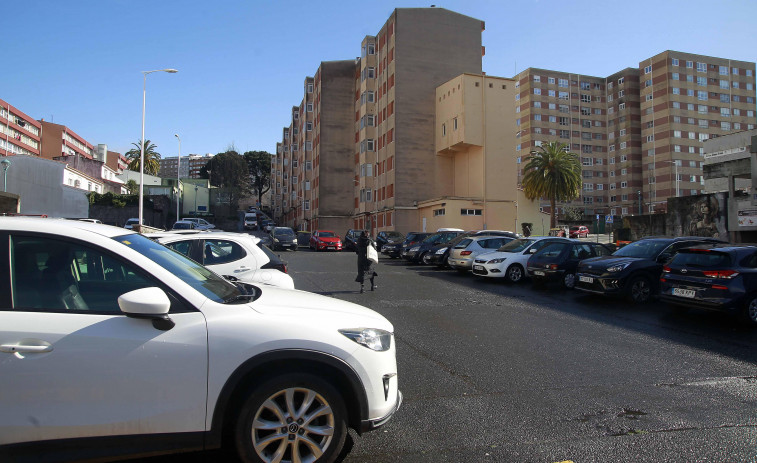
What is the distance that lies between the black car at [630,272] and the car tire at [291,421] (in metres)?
9.87

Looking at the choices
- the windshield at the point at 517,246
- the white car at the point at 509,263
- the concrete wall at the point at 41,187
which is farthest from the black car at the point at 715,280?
the concrete wall at the point at 41,187

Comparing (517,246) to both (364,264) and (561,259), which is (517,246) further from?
(364,264)

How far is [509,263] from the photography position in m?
15.7

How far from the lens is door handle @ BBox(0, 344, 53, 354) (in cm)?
251

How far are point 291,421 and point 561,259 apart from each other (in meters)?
12.9

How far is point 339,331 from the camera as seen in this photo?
3.00 metres

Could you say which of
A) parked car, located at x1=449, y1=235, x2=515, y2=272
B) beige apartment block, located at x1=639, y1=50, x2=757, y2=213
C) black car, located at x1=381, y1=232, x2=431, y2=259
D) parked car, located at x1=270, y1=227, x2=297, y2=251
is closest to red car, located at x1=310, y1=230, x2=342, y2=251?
parked car, located at x1=270, y1=227, x2=297, y2=251

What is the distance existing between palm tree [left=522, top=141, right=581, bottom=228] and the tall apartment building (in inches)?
761

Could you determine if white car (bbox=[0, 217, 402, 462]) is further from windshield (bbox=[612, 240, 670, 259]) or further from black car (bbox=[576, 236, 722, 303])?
windshield (bbox=[612, 240, 670, 259])

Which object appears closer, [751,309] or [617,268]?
[751,309]

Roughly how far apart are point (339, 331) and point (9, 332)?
182cm

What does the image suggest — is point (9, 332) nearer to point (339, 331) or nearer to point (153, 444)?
point (153, 444)

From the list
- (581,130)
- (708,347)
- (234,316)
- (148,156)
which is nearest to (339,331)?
(234,316)

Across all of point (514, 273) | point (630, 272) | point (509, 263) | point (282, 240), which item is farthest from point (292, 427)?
point (282, 240)
